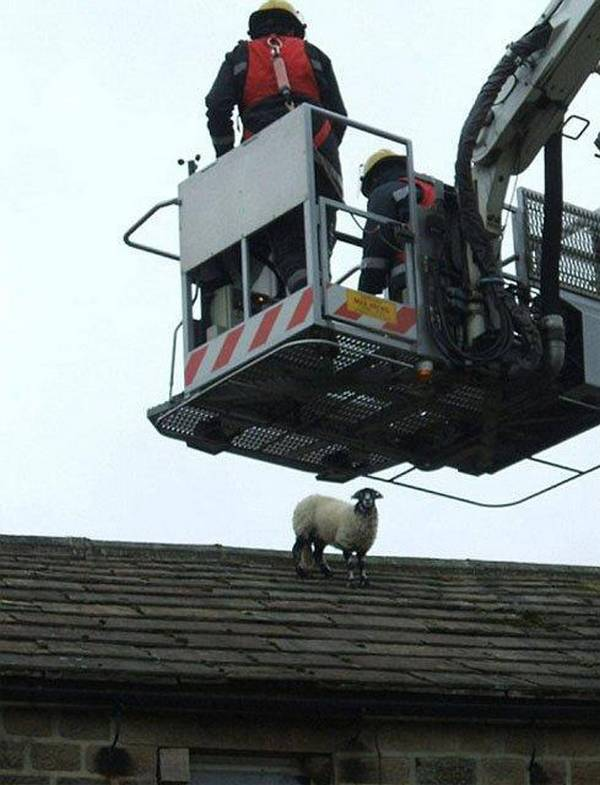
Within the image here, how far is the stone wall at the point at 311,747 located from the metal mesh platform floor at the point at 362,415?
2076mm

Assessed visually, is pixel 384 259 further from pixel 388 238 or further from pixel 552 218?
pixel 552 218

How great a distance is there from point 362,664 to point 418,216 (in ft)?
9.42

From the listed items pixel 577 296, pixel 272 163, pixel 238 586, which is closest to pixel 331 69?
pixel 272 163

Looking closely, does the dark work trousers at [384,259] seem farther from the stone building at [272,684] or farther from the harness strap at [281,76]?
the stone building at [272,684]

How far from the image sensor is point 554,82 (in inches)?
643

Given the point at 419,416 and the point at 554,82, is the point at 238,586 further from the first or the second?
the point at 554,82

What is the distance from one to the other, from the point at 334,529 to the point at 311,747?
340 cm

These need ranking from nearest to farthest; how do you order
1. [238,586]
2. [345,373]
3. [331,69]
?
[345,373] → [331,69] → [238,586]

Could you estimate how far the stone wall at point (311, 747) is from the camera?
47.6 ft

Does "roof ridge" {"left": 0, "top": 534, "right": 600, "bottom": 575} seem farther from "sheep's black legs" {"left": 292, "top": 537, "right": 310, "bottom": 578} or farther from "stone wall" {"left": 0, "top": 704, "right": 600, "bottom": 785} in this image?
"stone wall" {"left": 0, "top": 704, "right": 600, "bottom": 785}

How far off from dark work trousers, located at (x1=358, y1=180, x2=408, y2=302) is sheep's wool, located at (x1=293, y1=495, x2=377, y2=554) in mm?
2690

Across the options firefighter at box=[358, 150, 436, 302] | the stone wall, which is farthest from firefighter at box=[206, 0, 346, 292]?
the stone wall

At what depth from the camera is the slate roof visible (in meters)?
15.2

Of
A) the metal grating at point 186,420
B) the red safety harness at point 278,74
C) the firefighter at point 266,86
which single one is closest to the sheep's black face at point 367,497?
the metal grating at point 186,420
